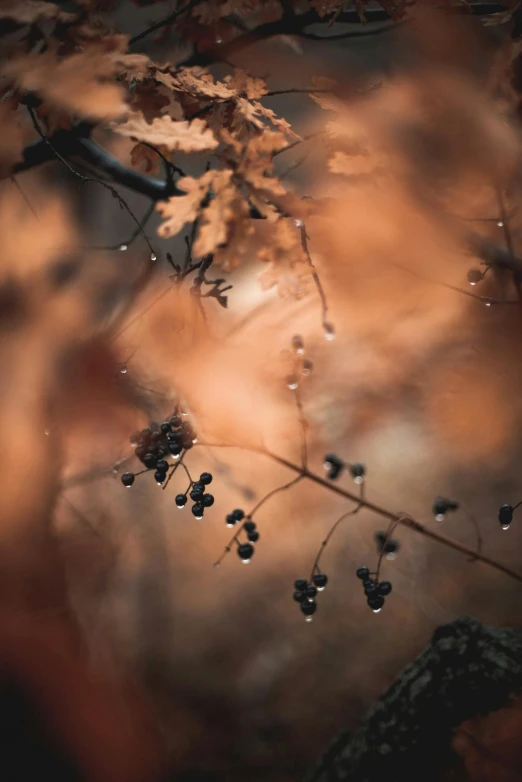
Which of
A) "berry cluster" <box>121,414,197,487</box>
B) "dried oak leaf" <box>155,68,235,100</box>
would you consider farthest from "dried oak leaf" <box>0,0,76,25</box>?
"berry cluster" <box>121,414,197,487</box>

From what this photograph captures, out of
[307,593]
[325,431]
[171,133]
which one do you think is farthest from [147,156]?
[307,593]

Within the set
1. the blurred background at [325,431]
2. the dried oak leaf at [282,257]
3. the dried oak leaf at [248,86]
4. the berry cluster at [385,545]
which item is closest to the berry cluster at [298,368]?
the blurred background at [325,431]

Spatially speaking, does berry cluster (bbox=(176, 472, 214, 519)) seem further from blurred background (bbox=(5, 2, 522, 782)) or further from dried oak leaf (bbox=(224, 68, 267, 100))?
dried oak leaf (bbox=(224, 68, 267, 100))

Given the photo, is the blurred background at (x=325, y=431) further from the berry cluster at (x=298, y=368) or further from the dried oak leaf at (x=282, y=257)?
the dried oak leaf at (x=282, y=257)

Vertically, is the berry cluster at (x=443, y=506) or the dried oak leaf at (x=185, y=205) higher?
the dried oak leaf at (x=185, y=205)

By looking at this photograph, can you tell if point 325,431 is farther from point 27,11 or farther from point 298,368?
point 27,11

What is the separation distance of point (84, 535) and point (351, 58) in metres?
1.38

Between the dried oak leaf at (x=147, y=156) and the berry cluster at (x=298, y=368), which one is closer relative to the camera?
the dried oak leaf at (x=147, y=156)

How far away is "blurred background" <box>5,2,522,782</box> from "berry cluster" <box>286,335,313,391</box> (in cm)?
2

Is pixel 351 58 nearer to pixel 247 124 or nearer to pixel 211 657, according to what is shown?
pixel 247 124

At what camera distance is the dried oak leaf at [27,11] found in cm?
80

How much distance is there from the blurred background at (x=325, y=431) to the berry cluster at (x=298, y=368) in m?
0.02

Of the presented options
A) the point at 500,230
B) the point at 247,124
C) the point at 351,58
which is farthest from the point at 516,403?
the point at 351,58

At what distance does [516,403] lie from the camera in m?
1.07
